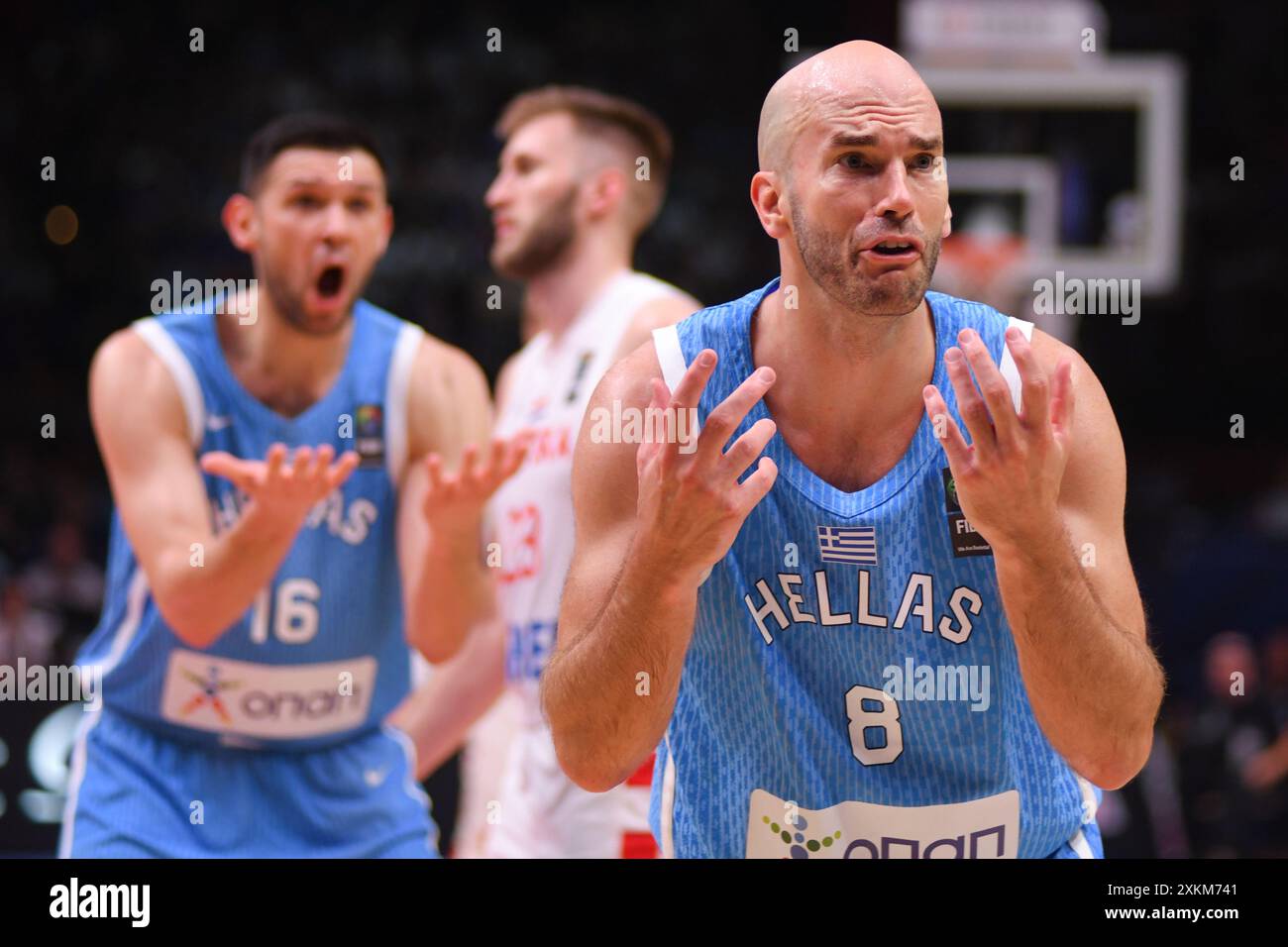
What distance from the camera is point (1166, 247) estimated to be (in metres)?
10.0

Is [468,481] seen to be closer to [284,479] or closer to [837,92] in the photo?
[284,479]

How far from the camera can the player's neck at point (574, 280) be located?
17.9 ft

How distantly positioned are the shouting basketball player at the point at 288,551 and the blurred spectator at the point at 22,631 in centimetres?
518

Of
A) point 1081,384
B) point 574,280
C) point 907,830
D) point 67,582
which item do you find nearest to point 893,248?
point 1081,384

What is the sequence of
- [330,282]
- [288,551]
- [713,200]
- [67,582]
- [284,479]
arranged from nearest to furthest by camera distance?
[284,479] → [288,551] → [330,282] → [67,582] → [713,200]

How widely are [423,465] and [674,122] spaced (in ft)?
30.2

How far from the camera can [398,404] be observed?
179 inches

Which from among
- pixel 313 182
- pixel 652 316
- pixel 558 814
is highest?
pixel 313 182

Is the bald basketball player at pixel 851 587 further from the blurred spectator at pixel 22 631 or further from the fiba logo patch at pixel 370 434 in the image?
the blurred spectator at pixel 22 631

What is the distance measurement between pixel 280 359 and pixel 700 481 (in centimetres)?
219

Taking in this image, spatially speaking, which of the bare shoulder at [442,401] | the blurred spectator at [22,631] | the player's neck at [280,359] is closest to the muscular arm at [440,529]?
the bare shoulder at [442,401]

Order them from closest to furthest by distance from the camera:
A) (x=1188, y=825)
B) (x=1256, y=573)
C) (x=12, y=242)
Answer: (x=1188, y=825)
(x=1256, y=573)
(x=12, y=242)

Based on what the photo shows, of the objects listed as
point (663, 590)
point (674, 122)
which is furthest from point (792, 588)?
point (674, 122)
